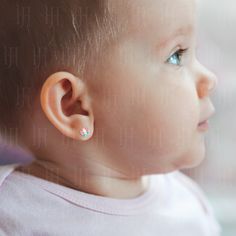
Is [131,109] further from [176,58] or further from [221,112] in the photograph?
[221,112]

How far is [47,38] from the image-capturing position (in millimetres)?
637

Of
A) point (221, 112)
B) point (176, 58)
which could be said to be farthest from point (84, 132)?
point (221, 112)

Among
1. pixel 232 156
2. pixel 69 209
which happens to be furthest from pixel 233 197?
pixel 69 209

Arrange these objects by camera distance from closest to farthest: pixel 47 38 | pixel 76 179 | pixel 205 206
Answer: pixel 47 38 → pixel 76 179 → pixel 205 206

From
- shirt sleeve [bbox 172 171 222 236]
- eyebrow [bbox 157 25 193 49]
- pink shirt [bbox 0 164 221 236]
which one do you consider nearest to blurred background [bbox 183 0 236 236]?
shirt sleeve [bbox 172 171 222 236]

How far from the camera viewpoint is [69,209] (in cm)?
73

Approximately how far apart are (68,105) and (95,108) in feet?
0.11

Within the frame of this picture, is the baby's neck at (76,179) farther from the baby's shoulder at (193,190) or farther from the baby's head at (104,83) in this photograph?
the baby's shoulder at (193,190)

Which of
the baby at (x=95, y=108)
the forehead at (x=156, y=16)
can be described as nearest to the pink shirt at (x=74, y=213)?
the baby at (x=95, y=108)

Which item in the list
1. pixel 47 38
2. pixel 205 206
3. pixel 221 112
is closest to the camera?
pixel 47 38

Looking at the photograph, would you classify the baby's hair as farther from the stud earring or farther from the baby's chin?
the baby's chin

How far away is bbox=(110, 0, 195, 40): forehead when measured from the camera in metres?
0.65

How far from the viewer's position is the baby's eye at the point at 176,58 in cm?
70

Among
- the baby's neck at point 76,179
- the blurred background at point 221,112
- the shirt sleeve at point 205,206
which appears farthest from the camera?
the blurred background at point 221,112
